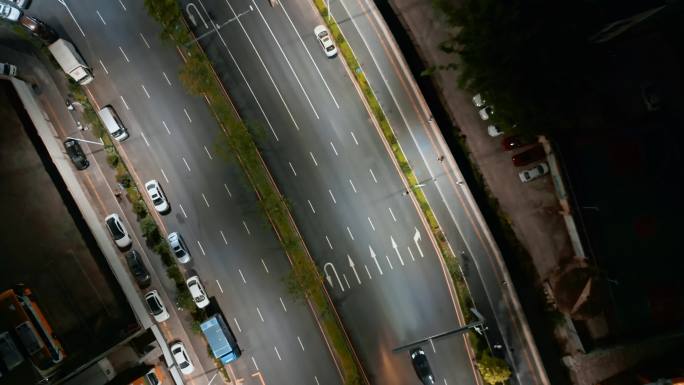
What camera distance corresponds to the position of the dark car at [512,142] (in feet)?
92.9

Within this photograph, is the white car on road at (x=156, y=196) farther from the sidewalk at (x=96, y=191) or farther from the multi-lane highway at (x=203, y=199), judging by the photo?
the sidewalk at (x=96, y=191)

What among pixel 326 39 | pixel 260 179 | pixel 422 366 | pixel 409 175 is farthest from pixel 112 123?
pixel 422 366

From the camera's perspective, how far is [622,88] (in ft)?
91.4

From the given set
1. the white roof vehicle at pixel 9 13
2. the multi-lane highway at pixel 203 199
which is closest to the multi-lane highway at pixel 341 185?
the multi-lane highway at pixel 203 199

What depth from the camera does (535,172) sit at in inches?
1111

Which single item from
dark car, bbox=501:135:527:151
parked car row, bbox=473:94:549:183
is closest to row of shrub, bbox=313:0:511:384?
parked car row, bbox=473:94:549:183

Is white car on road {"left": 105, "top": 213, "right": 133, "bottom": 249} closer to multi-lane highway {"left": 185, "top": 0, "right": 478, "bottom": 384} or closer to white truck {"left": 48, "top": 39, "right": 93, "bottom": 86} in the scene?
white truck {"left": 48, "top": 39, "right": 93, "bottom": 86}

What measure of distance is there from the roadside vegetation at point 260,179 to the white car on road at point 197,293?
6.73m

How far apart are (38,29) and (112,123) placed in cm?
981

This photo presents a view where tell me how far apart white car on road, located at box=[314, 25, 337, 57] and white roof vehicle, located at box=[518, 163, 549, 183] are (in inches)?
679

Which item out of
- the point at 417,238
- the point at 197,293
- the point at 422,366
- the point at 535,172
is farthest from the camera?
the point at 197,293

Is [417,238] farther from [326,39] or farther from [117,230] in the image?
[117,230]

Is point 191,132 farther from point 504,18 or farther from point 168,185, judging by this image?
point 504,18

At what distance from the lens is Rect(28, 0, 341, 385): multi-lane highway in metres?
30.8
